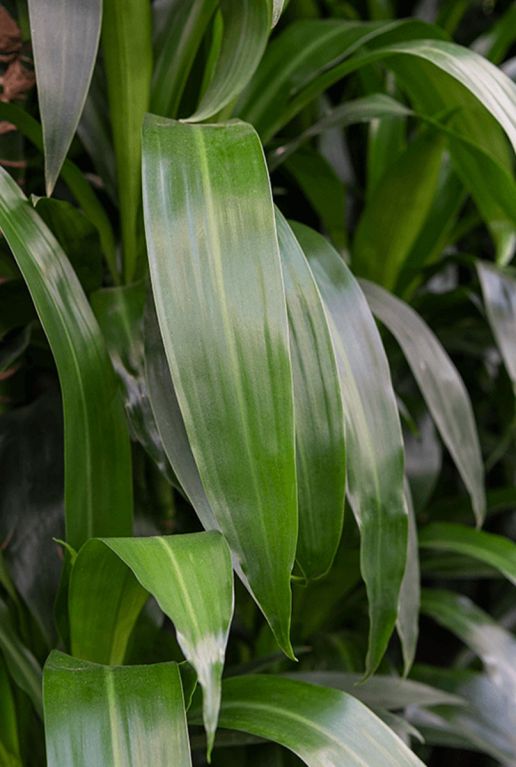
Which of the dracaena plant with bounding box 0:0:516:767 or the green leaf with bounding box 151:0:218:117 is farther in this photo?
the green leaf with bounding box 151:0:218:117

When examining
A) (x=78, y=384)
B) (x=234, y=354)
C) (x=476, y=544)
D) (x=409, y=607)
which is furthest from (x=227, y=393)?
(x=476, y=544)

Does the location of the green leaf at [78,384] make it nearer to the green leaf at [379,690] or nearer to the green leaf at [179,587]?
the green leaf at [179,587]

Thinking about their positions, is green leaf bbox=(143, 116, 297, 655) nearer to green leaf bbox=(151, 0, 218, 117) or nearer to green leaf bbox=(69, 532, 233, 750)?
green leaf bbox=(69, 532, 233, 750)

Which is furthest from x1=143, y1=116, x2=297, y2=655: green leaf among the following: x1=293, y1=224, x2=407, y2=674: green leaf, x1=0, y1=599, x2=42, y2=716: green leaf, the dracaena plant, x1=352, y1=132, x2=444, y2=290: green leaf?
x1=352, y1=132, x2=444, y2=290: green leaf

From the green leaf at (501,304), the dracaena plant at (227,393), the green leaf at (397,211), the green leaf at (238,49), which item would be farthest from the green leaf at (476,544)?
the green leaf at (238,49)

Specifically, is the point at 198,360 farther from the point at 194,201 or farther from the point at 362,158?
the point at 362,158

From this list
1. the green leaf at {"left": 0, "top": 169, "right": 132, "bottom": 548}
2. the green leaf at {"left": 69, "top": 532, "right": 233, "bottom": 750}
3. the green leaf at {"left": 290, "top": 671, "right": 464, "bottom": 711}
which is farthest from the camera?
the green leaf at {"left": 290, "top": 671, "right": 464, "bottom": 711}

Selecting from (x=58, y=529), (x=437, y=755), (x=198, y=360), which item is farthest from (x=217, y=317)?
(x=437, y=755)

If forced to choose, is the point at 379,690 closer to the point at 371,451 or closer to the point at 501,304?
the point at 371,451
